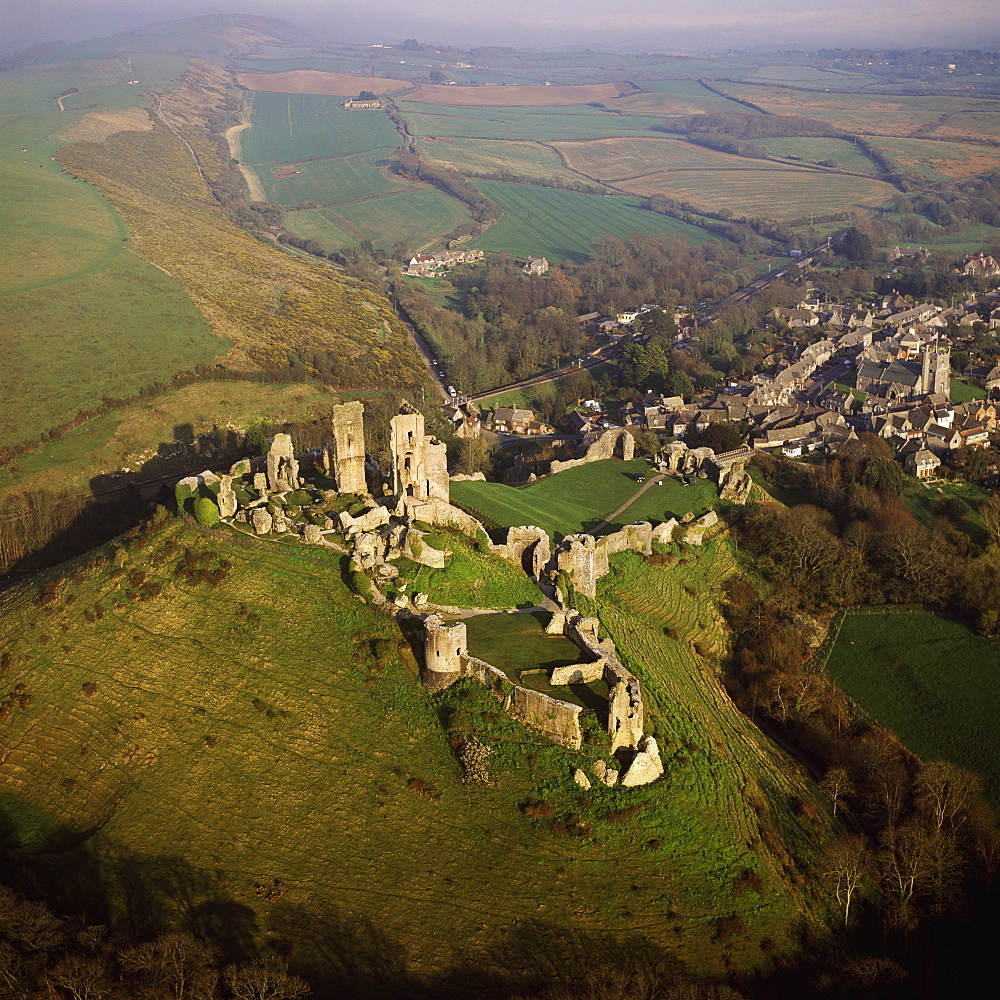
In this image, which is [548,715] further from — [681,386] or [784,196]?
[784,196]

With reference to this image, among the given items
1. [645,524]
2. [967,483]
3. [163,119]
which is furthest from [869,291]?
[163,119]

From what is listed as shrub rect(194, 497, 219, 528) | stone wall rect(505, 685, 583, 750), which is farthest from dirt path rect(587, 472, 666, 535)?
shrub rect(194, 497, 219, 528)

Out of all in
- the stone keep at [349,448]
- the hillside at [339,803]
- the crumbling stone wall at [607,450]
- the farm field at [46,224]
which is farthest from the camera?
the farm field at [46,224]

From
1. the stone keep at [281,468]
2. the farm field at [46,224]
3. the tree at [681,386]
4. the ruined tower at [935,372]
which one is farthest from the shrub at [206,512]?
the ruined tower at [935,372]

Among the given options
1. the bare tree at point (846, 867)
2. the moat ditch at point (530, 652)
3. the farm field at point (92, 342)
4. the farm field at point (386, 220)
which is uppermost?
the moat ditch at point (530, 652)

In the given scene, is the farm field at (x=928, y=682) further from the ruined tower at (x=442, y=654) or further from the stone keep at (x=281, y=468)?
the stone keep at (x=281, y=468)

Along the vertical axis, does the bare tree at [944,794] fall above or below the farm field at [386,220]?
above

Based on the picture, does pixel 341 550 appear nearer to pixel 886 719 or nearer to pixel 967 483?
pixel 886 719
